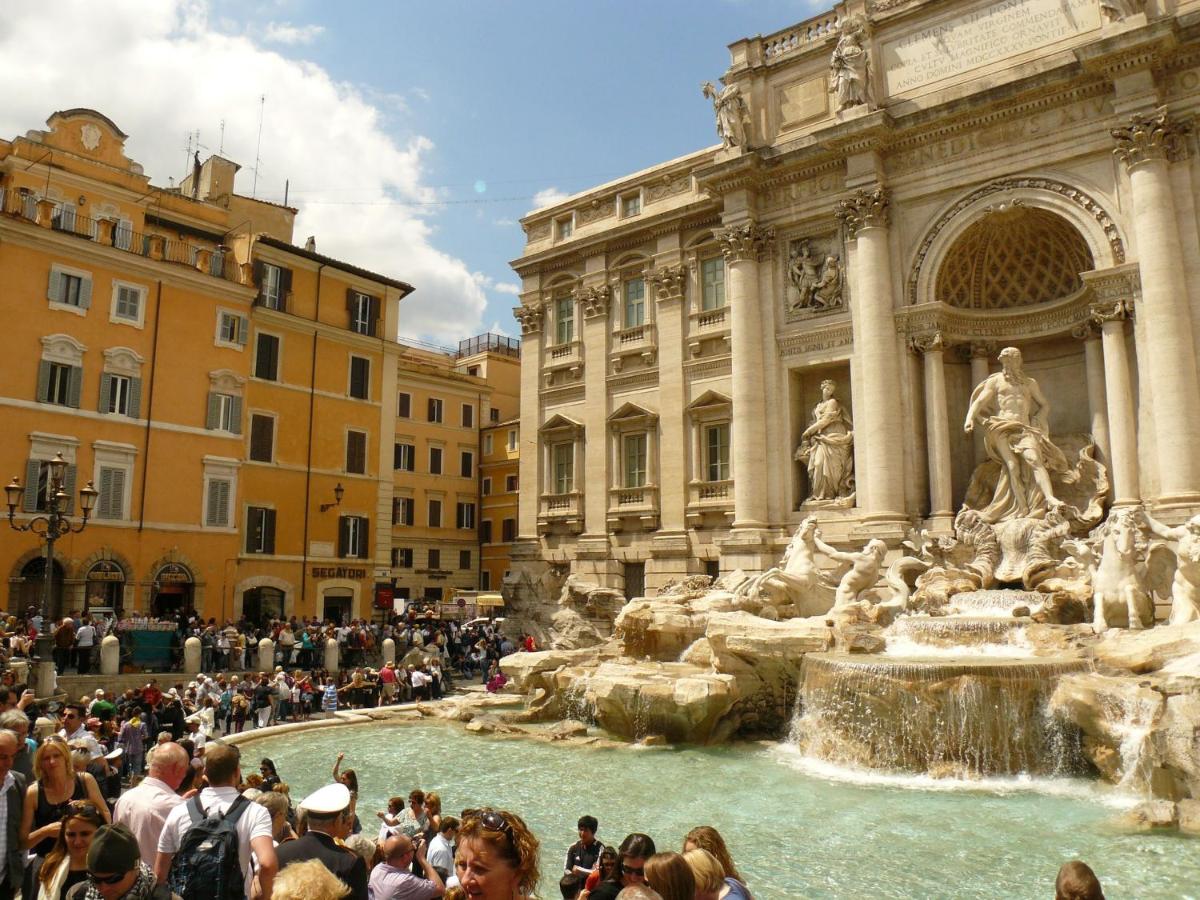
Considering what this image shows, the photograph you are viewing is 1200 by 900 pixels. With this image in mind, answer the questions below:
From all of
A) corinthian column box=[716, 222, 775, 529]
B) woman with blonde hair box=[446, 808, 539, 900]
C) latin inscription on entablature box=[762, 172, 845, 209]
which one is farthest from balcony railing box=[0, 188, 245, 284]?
woman with blonde hair box=[446, 808, 539, 900]

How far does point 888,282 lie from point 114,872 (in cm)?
2026

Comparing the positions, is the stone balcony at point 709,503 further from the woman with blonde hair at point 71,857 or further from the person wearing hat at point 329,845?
the woman with blonde hair at point 71,857

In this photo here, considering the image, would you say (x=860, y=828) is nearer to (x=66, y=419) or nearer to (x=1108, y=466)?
(x=1108, y=466)

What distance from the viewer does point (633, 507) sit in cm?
2547

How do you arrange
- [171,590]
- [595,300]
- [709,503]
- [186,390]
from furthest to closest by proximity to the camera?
[595,300] → [186,390] → [171,590] → [709,503]

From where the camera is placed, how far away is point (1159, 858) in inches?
322

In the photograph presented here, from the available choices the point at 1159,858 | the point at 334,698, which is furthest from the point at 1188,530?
the point at 334,698

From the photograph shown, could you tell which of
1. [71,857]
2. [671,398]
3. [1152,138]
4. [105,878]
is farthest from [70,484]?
[1152,138]

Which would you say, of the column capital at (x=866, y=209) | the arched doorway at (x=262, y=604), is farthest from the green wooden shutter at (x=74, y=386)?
the column capital at (x=866, y=209)

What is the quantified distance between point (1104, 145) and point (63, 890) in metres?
20.9

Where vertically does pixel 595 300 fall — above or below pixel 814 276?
above

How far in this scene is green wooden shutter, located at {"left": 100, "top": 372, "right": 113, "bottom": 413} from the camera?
81.7 ft

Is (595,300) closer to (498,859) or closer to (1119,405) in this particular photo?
(1119,405)

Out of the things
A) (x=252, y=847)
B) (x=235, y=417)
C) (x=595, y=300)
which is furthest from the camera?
(x=235, y=417)
